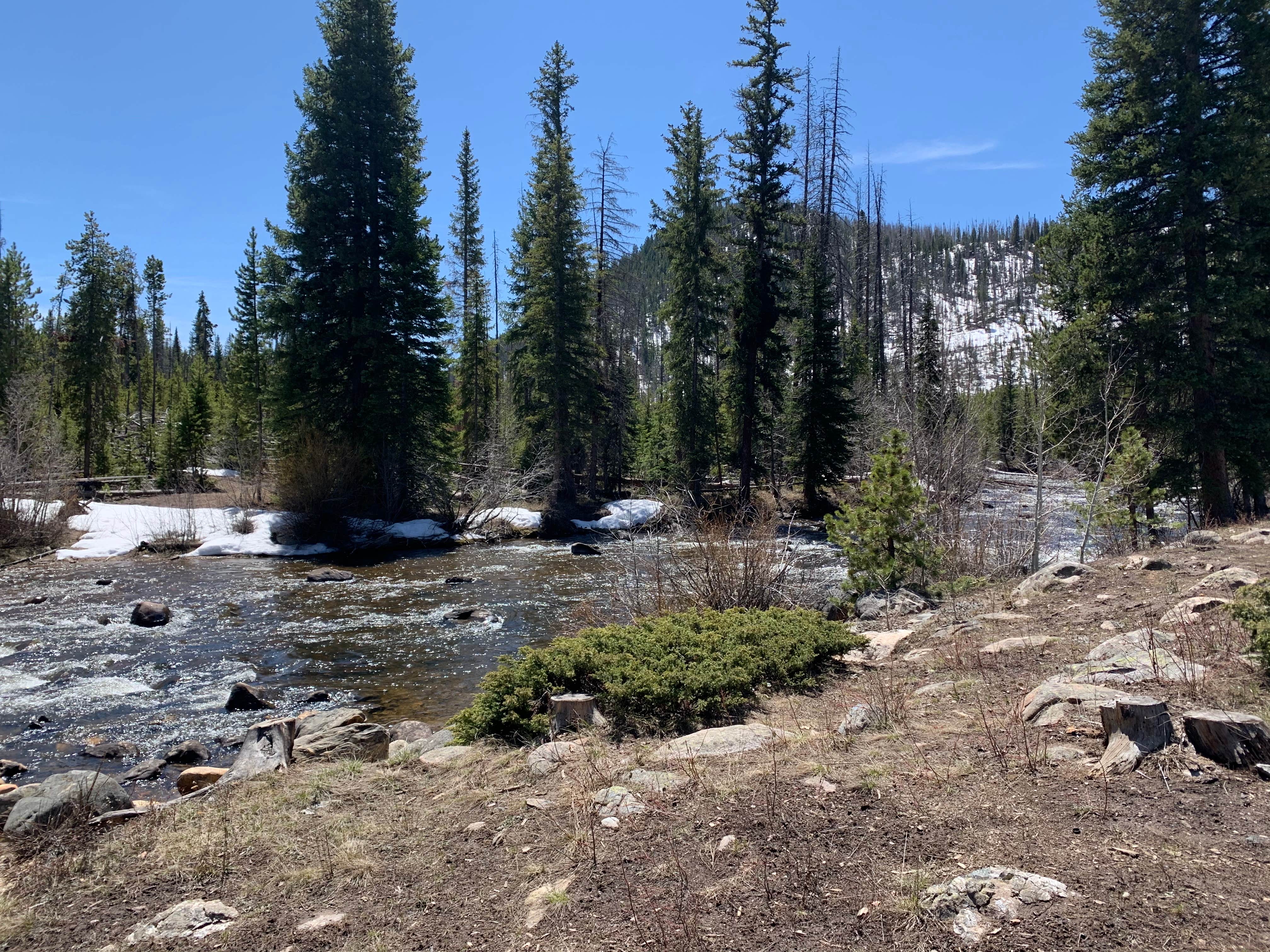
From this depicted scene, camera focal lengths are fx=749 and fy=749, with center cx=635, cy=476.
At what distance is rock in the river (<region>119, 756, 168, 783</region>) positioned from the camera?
285 inches

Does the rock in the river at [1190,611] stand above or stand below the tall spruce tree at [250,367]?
below

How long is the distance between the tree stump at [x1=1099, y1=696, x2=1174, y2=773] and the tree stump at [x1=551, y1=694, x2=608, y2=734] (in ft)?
11.4

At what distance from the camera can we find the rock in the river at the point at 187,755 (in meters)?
7.80

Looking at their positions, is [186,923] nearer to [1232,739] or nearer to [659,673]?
[659,673]

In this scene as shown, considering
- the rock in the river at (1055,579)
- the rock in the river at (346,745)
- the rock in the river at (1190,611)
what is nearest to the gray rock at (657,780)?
the rock in the river at (346,745)

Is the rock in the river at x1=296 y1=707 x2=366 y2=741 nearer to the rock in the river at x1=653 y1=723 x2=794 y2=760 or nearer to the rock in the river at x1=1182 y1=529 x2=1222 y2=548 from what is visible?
the rock in the river at x1=653 y1=723 x2=794 y2=760

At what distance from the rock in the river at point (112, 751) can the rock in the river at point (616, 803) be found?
6184mm

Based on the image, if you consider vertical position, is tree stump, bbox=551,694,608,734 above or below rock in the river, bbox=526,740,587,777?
above

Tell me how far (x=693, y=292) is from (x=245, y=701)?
25332 millimetres

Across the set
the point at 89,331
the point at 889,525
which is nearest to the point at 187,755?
the point at 889,525

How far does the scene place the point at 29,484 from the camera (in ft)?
63.4

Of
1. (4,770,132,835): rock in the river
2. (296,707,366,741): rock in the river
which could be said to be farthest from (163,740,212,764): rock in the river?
(4,770,132,835): rock in the river

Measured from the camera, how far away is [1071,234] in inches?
697

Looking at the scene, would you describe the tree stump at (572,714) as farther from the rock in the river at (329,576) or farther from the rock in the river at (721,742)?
the rock in the river at (329,576)
